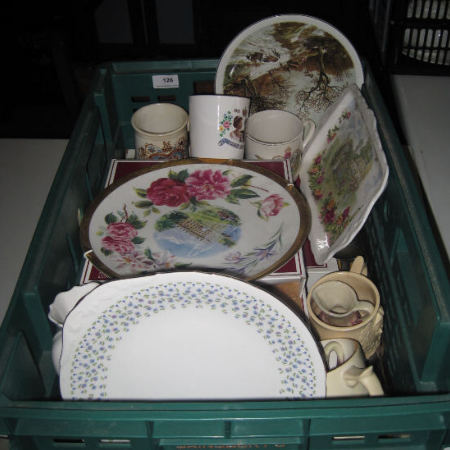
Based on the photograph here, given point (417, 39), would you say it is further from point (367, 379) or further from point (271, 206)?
point (367, 379)

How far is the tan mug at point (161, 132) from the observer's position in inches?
40.3

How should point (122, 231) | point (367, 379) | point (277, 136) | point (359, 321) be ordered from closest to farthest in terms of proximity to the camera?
1. point (367, 379)
2. point (359, 321)
3. point (122, 231)
4. point (277, 136)

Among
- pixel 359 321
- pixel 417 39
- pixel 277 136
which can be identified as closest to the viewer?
pixel 359 321

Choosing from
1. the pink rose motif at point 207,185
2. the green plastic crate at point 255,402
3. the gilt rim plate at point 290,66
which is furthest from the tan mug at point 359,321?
the gilt rim plate at point 290,66

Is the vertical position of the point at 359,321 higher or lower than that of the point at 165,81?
lower

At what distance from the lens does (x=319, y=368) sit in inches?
24.5

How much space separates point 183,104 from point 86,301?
611 mm

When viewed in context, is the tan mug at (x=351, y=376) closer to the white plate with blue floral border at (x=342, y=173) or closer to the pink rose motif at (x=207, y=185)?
the white plate with blue floral border at (x=342, y=173)

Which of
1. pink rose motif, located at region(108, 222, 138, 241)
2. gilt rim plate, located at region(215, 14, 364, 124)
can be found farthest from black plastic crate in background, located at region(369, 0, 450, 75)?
pink rose motif, located at region(108, 222, 138, 241)

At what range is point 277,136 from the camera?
1.07 metres

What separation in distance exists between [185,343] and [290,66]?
0.64 m

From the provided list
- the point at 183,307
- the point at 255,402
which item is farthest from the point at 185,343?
the point at 255,402

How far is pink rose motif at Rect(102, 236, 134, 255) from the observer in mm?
848

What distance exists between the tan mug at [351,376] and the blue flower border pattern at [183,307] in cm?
5
